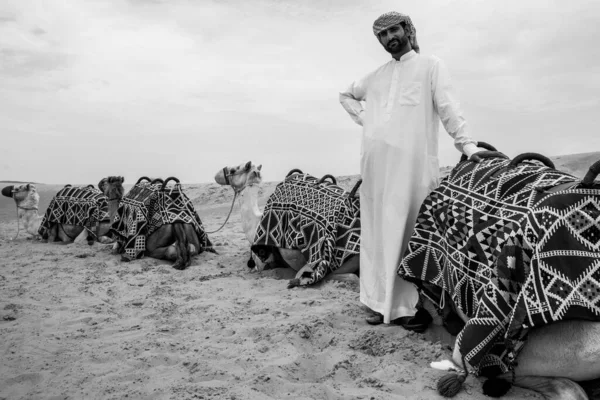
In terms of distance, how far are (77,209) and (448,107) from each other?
834cm

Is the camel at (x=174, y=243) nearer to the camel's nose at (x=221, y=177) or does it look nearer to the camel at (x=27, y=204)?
the camel's nose at (x=221, y=177)

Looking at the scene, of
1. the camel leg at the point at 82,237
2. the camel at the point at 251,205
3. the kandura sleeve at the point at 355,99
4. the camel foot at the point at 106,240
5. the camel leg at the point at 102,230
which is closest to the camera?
the kandura sleeve at the point at 355,99

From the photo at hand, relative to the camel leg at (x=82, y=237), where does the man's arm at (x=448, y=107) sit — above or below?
above

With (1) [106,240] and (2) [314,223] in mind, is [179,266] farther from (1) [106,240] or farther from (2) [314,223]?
(1) [106,240]

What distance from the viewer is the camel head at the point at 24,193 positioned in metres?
11.5

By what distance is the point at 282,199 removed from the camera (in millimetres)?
6703

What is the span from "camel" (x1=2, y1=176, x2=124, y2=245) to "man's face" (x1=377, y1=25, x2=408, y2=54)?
5.57 meters

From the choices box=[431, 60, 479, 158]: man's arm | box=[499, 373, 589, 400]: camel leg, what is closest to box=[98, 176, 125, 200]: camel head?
box=[431, 60, 479, 158]: man's arm

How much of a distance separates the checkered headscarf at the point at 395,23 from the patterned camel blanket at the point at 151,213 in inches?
172

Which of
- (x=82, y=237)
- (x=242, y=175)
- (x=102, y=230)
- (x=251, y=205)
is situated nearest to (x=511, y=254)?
(x=251, y=205)

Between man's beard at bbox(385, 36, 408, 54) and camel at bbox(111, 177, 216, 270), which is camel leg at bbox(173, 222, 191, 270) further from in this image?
man's beard at bbox(385, 36, 408, 54)

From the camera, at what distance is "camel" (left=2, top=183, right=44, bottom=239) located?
11.5 m

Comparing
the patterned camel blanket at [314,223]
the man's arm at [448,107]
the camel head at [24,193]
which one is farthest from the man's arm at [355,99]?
the camel head at [24,193]

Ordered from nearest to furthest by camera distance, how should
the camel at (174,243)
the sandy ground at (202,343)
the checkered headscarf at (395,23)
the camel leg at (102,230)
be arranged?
the sandy ground at (202,343) < the checkered headscarf at (395,23) < the camel at (174,243) < the camel leg at (102,230)
